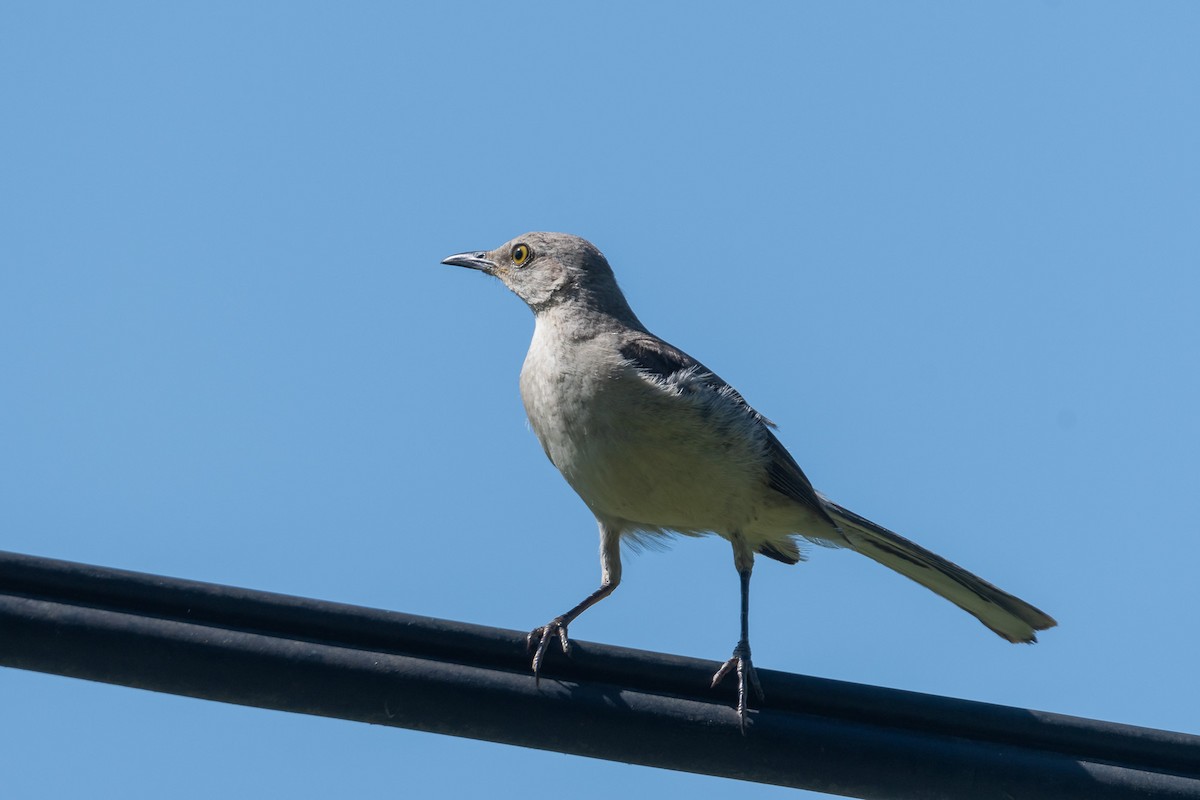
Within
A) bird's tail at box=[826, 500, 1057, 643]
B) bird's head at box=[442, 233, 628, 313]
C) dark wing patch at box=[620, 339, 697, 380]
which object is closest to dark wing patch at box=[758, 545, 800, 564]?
bird's tail at box=[826, 500, 1057, 643]

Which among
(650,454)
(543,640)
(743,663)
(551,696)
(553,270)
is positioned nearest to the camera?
(551,696)

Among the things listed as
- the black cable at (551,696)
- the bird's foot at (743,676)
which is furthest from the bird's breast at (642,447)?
the black cable at (551,696)

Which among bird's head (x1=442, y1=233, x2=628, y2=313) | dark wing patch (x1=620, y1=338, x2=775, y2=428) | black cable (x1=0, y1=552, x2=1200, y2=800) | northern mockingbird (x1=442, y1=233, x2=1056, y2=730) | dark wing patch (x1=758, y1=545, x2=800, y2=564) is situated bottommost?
black cable (x1=0, y1=552, x2=1200, y2=800)

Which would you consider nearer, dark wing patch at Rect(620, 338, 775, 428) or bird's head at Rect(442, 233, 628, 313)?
dark wing patch at Rect(620, 338, 775, 428)

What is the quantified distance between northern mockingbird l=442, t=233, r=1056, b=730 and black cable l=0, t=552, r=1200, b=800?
75.6 inches

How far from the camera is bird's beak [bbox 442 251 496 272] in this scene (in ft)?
27.1

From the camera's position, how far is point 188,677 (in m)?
3.46

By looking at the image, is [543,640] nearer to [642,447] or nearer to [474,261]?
[642,447]

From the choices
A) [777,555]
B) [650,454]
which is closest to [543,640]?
[650,454]

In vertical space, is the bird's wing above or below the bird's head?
below

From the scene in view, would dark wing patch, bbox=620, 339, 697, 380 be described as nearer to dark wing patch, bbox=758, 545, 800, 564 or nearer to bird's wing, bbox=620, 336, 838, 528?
bird's wing, bbox=620, 336, 838, 528

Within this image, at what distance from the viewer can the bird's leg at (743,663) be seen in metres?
3.96

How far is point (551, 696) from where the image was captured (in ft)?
12.1

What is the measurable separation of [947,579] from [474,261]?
363cm
